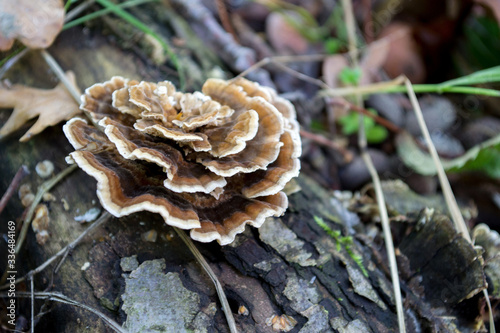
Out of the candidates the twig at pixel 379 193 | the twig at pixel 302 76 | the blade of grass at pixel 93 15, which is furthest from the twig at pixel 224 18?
the twig at pixel 379 193

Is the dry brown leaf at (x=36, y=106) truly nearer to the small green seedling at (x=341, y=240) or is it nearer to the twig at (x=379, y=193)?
the small green seedling at (x=341, y=240)

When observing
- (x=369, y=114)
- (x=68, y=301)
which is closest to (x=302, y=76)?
(x=369, y=114)

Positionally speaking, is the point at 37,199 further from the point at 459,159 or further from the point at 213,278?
the point at 459,159

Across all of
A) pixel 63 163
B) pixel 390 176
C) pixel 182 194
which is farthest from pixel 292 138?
pixel 390 176

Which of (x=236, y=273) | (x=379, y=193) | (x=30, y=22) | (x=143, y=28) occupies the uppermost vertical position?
(x=30, y=22)

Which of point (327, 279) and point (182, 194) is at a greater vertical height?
point (182, 194)

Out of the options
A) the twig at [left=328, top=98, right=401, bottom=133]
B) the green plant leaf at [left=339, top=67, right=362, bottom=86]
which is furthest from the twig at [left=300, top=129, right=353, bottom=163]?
the green plant leaf at [left=339, top=67, right=362, bottom=86]

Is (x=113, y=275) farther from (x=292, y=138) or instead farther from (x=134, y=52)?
(x=134, y=52)
